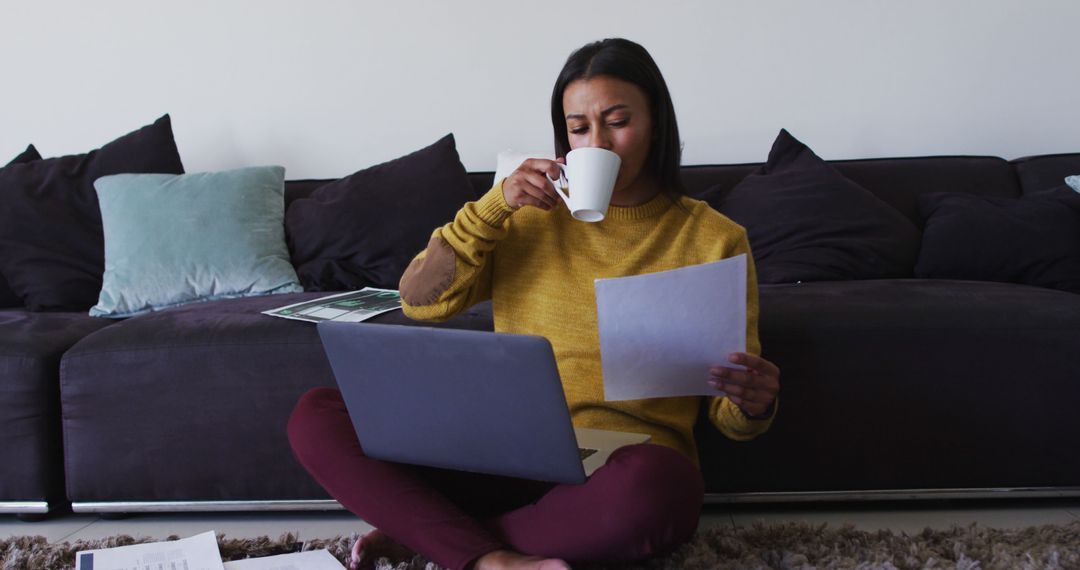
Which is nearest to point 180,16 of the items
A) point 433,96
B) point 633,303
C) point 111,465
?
point 433,96

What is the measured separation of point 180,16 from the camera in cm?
290

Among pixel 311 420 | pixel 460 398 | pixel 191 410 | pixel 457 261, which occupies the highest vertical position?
pixel 457 261

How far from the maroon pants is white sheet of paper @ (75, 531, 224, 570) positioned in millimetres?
234

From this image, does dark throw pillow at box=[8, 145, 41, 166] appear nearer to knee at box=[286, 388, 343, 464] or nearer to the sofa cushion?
knee at box=[286, 388, 343, 464]

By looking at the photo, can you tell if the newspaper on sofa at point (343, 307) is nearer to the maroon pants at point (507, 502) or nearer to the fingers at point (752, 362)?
the maroon pants at point (507, 502)

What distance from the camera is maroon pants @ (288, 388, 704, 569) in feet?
3.89

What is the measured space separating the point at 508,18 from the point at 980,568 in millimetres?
2013

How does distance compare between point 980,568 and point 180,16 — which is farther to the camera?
point 180,16

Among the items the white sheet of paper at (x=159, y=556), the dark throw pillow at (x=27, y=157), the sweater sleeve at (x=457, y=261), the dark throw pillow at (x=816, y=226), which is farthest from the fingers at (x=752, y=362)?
the dark throw pillow at (x=27, y=157)

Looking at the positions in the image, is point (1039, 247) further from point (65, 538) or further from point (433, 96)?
point (65, 538)

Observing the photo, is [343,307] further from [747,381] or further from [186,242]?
[747,381]

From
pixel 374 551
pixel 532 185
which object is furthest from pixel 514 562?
pixel 532 185

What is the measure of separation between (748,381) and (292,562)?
2.43ft

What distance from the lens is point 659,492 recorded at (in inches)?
46.6
